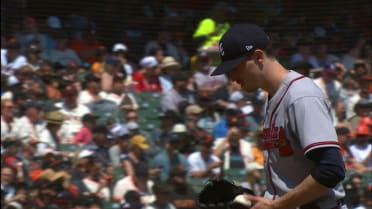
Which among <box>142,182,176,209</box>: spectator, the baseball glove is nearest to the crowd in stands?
<box>142,182,176,209</box>: spectator

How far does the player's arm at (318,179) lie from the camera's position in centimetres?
297

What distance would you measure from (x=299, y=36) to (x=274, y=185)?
9063 mm

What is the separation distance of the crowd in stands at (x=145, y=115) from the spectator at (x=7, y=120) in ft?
0.04

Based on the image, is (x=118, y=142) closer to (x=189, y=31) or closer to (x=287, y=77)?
(x=189, y=31)

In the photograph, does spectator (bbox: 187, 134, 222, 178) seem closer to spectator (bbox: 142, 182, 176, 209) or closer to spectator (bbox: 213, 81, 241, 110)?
spectator (bbox: 142, 182, 176, 209)

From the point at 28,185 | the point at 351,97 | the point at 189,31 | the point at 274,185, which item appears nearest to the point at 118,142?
the point at 28,185

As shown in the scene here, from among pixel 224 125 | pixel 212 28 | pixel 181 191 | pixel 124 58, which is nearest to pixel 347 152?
pixel 224 125

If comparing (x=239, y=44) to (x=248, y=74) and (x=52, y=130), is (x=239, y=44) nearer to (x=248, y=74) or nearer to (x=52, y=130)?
(x=248, y=74)

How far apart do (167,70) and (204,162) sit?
2632 millimetres

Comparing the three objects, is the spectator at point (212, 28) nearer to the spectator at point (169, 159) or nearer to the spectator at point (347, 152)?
the spectator at point (347, 152)

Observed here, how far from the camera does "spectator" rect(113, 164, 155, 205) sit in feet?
25.6

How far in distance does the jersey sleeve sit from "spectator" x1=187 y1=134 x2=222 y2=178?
202 inches

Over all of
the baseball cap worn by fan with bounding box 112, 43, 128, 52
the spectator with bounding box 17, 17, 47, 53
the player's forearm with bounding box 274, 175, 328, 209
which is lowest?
the player's forearm with bounding box 274, 175, 328, 209

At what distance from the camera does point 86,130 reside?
8945 mm
